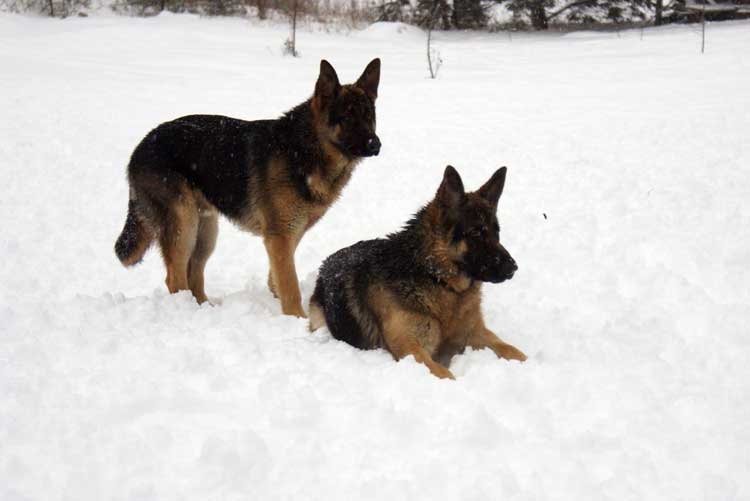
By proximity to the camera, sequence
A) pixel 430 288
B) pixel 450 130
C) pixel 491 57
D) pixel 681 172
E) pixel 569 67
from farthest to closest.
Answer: pixel 491 57 → pixel 569 67 → pixel 450 130 → pixel 681 172 → pixel 430 288

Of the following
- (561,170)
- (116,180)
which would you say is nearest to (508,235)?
(561,170)

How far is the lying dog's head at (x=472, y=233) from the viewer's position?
450cm

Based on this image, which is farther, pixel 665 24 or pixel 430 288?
pixel 665 24

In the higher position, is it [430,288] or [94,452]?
[430,288]

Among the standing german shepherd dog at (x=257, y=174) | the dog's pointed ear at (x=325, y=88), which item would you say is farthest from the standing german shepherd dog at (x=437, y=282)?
the dog's pointed ear at (x=325, y=88)

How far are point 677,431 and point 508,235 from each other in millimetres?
4441

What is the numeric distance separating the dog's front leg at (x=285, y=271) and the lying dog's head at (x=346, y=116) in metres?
1.03

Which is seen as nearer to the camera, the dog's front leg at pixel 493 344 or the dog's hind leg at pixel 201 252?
the dog's front leg at pixel 493 344

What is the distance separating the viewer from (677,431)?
3.38m

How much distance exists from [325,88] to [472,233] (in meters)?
2.04

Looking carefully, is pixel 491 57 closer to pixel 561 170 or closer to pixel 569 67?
pixel 569 67

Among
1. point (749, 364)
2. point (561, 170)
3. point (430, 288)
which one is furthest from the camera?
point (561, 170)

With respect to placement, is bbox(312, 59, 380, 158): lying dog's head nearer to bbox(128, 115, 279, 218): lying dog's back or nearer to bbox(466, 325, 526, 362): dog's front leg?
bbox(128, 115, 279, 218): lying dog's back

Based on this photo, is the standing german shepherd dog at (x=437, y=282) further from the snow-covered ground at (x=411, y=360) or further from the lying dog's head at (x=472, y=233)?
the snow-covered ground at (x=411, y=360)
